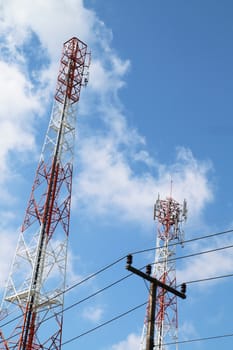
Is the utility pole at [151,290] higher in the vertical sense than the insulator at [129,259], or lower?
lower

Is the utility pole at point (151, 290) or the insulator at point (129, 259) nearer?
the utility pole at point (151, 290)

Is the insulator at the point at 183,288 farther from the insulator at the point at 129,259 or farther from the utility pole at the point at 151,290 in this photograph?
the insulator at the point at 129,259

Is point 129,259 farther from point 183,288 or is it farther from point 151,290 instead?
point 183,288

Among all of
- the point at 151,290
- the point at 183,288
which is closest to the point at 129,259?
the point at 151,290

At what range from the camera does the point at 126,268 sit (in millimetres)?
20016

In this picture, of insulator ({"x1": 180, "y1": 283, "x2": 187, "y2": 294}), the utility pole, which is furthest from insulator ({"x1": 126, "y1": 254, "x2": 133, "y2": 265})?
insulator ({"x1": 180, "y1": 283, "x2": 187, "y2": 294})

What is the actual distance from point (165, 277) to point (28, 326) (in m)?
11.0

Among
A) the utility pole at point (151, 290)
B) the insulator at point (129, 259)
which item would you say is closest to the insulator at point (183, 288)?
the utility pole at point (151, 290)

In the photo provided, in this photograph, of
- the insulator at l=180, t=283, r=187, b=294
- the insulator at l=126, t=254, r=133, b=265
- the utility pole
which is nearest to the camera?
the utility pole

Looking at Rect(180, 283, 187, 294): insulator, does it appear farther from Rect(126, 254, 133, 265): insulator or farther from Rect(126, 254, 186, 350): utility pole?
Rect(126, 254, 133, 265): insulator

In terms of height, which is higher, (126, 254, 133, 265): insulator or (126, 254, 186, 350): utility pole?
(126, 254, 133, 265): insulator

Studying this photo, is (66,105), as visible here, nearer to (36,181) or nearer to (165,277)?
(36,181)

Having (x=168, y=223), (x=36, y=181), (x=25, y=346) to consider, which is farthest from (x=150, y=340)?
(x=168, y=223)

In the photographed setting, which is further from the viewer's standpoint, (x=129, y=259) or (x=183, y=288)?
(x=183, y=288)
